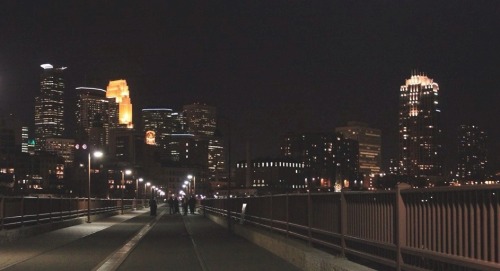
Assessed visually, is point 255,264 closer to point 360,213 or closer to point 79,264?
point 79,264

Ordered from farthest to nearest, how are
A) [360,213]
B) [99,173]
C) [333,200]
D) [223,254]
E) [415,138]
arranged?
1. [415,138]
2. [99,173]
3. [223,254]
4. [333,200]
5. [360,213]

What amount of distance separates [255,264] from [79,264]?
4277 mm

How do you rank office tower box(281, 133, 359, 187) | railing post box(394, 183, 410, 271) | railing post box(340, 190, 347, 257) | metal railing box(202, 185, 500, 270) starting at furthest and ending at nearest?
office tower box(281, 133, 359, 187), railing post box(340, 190, 347, 257), railing post box(394, 183, 410, 271), metal railing box(202, 185, 500, 270)

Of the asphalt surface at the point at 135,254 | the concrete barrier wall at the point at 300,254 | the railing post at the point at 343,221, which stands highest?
the railing post at the point at 343,221

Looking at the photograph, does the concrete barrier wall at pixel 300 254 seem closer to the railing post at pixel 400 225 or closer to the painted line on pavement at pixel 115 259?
the railing post at pixel 400 225

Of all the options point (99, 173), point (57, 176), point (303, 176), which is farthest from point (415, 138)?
point (57, 176)

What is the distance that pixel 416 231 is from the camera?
9922 mm

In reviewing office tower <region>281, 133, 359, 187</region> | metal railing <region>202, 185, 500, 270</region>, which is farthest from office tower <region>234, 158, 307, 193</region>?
metal railing <region>202, 185, 500, 270</region>

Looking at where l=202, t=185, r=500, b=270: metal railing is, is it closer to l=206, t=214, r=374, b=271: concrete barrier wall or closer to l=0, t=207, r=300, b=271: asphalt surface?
l=206, t=214, r=374, b=271: concrete barrier wall

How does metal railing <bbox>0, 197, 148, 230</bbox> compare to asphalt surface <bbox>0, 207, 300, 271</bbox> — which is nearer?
asphalt surface <bbox>0, 207, 300, 271</bbox>

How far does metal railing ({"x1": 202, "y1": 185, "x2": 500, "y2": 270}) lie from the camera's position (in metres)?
7.83

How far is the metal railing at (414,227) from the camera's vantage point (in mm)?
7832

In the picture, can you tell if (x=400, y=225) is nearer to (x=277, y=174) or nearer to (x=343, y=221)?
(x=343, y=221)

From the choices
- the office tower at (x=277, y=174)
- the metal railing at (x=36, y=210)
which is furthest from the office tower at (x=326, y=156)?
the metal railing at (x=36, y=210)
